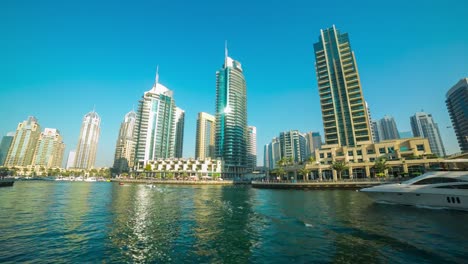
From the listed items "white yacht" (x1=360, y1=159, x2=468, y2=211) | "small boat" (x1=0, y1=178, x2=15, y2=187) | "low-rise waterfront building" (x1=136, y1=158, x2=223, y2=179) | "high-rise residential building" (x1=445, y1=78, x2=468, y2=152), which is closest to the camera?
"white yacht" (x1=360, y1=159, x2=468, y2=211)

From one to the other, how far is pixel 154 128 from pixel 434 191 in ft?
598

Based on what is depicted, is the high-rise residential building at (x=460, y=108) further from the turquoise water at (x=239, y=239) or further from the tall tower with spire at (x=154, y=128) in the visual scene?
the tall tower with spire at (x=154, y=128)

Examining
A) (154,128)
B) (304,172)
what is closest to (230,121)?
(154,128)

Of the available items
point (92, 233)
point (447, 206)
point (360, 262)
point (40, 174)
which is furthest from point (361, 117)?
point (40, 174)

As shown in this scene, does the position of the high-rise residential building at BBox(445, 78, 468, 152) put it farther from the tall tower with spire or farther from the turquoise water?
the tall tower with spire

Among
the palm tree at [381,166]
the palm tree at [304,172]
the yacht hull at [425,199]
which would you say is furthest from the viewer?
the palm tree at [304,172]

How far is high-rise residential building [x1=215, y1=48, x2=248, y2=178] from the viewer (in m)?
170

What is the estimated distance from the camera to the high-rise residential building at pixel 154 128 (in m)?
170

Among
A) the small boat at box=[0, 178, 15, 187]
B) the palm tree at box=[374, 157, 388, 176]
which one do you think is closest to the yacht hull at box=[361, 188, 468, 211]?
the palm tree at box=[374, 157, 388, 176]

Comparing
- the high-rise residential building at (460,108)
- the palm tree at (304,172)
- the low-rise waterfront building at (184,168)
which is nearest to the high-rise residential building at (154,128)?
the low-rise waterfront building at (184,168)

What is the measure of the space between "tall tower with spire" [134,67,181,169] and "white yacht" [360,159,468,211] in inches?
6695

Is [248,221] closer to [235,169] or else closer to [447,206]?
[447,206]

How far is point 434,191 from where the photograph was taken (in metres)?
24.2

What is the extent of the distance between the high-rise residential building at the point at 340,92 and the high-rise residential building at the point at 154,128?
138986 mm
